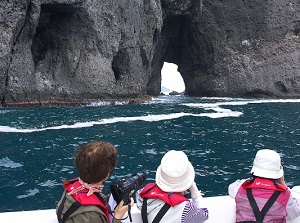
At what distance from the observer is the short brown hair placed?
318 cm

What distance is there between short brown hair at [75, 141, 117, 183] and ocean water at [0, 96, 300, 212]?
4.72 meters

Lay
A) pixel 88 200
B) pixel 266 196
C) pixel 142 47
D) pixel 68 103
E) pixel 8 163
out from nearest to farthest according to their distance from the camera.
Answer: pixel 88 200, pixel 266 196, pixel 8 163, pixel 68 103, pixel 142 47

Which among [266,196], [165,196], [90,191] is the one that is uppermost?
[90,191]

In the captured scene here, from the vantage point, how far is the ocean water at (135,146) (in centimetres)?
891

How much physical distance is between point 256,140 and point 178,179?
1271cm

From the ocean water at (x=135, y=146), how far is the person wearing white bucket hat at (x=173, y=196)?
4.55m

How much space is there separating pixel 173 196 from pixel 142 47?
1686 inches

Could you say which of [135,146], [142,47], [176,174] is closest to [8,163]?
[135,146]

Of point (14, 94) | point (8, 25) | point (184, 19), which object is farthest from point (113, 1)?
point (184, 19)

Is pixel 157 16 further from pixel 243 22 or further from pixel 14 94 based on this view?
pixel 14 94

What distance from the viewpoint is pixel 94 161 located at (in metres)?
3.18

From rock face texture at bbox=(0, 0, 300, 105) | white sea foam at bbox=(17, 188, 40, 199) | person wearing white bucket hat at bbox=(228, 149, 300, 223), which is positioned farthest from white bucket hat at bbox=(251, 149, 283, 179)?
rock face texture at bbox=(0, 0, 300, 105)

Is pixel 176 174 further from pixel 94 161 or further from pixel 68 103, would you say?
pixel 68 103

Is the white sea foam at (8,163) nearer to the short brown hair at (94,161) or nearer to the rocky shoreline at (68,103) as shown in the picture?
the short brown hair at (94,161)
